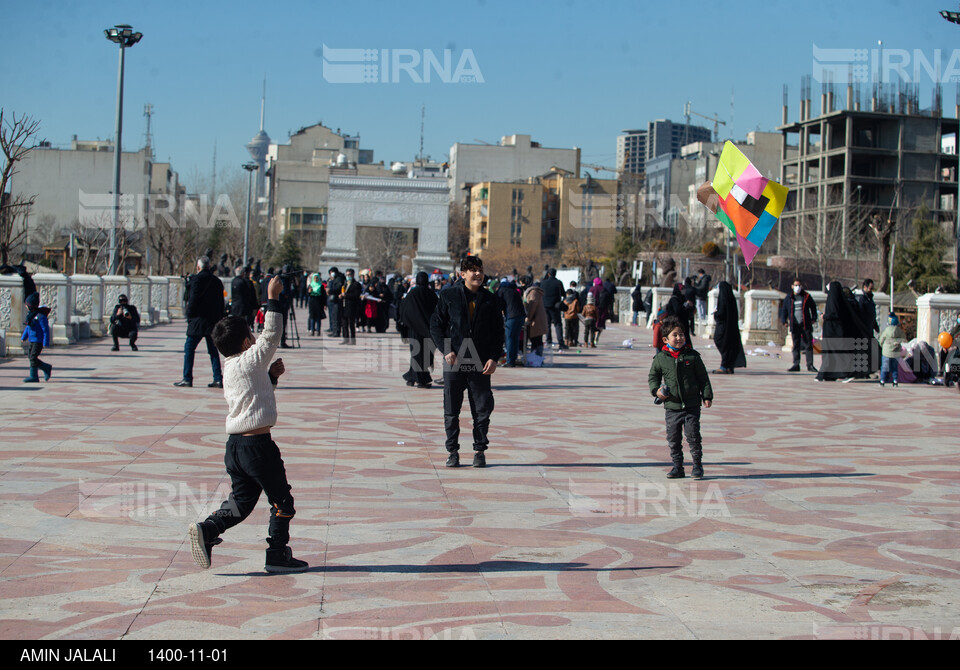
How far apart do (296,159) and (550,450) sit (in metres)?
134

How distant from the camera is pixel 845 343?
18234 mm

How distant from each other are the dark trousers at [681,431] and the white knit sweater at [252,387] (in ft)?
13.4

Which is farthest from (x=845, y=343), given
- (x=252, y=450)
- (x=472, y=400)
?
(x=252, y=450)

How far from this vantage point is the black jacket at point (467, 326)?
904cm

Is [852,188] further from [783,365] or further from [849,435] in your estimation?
[849,435]

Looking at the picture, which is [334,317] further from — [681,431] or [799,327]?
[681,431]

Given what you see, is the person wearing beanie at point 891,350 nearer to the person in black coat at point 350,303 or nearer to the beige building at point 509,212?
the person in black coat at point 350,303

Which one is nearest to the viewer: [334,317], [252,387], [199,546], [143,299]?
[199,546]

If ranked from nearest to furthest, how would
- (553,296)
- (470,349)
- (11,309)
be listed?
1. (470,349)
2. (11,309)
3. (553,296)

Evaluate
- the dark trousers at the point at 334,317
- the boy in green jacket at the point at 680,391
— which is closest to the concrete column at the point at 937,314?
the boy in green jacket at the point at 680,391

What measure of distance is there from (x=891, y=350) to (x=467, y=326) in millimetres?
11084

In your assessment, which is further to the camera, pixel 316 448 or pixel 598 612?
pixel 316 448
